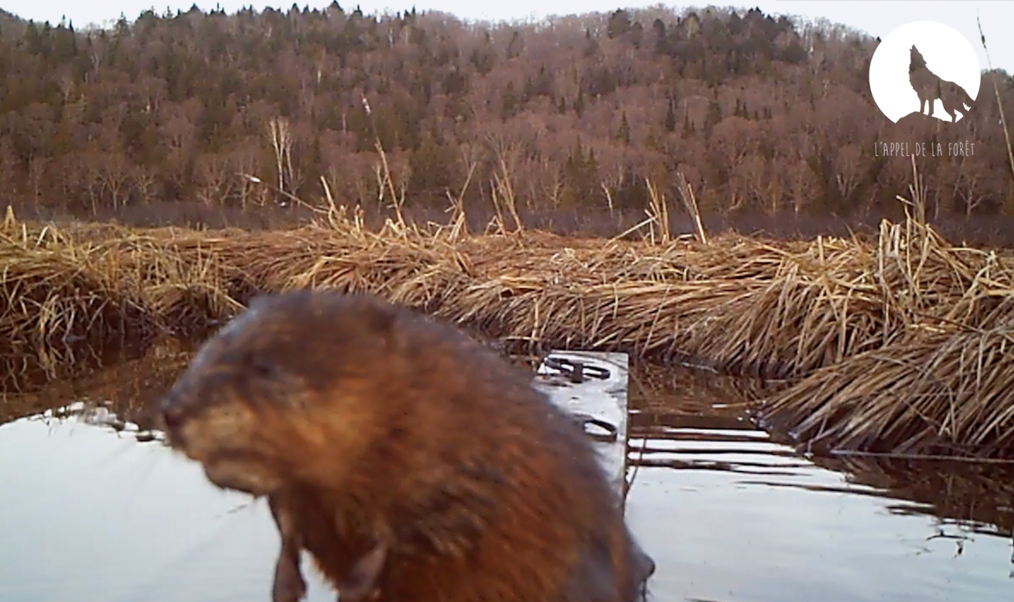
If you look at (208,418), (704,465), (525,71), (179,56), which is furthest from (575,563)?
(525,71)

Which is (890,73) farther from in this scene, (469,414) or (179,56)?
Result: (179,56)

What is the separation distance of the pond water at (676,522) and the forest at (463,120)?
24.2 feet

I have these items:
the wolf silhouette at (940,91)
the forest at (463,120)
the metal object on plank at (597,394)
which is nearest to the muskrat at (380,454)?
the metal object on plank at (597,394)

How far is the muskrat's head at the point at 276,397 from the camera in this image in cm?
96

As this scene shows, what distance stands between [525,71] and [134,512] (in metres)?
26.7

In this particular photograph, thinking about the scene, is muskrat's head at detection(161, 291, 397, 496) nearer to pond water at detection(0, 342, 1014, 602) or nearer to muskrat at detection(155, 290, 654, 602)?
muskrat at detection(155, 290, 654, 602)

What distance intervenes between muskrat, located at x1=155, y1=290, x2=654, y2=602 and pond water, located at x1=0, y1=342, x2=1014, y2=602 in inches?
25.2

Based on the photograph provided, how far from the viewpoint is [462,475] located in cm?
104

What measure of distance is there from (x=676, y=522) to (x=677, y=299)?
11.2ft

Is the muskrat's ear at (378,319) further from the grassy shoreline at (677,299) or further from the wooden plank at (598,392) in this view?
the grassy shoreline at (677,299)

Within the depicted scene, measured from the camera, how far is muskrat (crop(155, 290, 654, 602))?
3.17 ft

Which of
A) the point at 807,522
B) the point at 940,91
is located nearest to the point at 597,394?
the point at 807,522

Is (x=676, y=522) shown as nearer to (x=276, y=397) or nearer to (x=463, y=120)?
(x=276, y=397)

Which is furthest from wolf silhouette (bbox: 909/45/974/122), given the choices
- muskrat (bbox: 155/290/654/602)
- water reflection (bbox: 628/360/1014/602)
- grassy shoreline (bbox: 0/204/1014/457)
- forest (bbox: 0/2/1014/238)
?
muskrat (bbox: 155/290/654/602)
